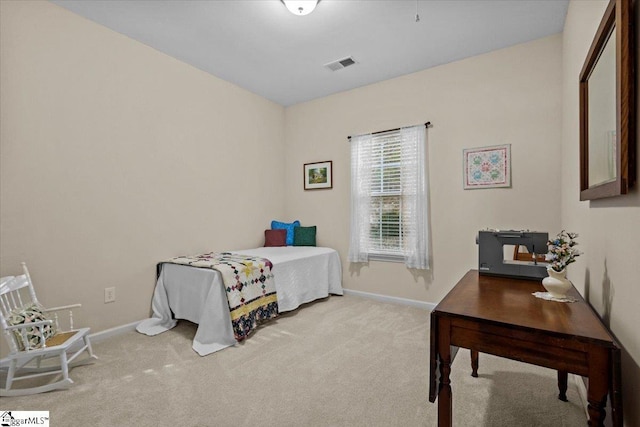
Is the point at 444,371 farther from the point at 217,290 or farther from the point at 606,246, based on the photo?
the point at 217,290

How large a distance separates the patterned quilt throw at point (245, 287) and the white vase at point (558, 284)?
88.6 inches

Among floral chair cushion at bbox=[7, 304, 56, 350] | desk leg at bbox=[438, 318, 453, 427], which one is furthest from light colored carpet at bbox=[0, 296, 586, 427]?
desk leg at bbox=[438, 318, 453, 427]

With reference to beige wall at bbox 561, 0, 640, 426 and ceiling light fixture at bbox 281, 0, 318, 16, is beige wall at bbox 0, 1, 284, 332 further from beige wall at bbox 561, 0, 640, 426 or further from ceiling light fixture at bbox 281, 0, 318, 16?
beige wall at bbox 561, 0, 640, 426

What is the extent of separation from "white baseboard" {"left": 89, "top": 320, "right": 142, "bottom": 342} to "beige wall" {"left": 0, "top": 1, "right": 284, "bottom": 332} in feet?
0.16

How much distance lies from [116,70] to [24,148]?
106 cm

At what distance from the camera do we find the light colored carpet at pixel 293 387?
5.50 feet

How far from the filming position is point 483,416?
1664 mm

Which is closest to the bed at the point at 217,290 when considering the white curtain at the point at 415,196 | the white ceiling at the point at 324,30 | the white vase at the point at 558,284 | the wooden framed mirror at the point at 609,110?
the white curtain at the point at 415,196

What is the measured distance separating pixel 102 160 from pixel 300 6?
2.16 metres

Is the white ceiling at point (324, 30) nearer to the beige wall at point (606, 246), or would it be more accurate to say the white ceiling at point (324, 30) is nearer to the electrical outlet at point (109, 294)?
the beige wall at point (606, 246)

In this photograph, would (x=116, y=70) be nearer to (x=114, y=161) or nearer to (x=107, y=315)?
(x=114, y=161)

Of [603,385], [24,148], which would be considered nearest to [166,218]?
[24,148]

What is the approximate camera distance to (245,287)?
9.26 ft

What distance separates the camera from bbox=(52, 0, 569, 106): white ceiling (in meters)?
2.45
